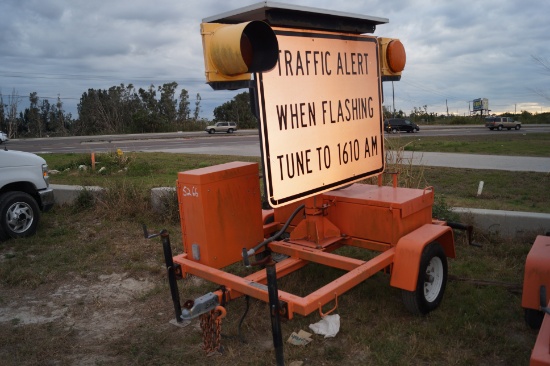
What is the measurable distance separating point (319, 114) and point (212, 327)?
68.9 inches

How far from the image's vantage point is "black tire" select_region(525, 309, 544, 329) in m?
3.71

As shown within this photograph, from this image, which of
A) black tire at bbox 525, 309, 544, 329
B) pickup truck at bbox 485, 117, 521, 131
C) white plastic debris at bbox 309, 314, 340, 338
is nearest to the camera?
black tire at bbox 525, 309, 544, 329

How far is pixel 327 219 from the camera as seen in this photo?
4.29 m

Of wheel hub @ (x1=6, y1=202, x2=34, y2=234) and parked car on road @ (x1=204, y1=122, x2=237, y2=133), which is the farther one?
parked car on road @ (x1=204, y1=122, x2=237, y2=133)

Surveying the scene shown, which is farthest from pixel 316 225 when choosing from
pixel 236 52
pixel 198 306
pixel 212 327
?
pixel 236 52

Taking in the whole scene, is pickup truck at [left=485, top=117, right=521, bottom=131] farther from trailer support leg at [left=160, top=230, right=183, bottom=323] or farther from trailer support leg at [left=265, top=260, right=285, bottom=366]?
trailer support leg at [left=265, top=260, right=285, bottom=366]

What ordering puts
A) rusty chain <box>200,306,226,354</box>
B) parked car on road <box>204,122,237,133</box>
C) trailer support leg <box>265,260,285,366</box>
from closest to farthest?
trailer support leg <box>265,260,285,366</box>, rusty chain <box>200,306,226,354</box>, parked car on road <box>204,122,237,133</box>

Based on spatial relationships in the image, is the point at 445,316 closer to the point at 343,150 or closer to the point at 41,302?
the point at 343,150

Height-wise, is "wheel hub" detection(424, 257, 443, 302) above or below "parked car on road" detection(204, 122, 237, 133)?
below

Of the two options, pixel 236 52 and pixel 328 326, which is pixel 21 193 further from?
pixel 236 52

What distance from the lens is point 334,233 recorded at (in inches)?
168

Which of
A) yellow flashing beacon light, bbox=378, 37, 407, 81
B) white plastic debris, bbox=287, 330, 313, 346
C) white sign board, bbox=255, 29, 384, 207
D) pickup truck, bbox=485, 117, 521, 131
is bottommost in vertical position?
pickup truck, bbox=485, 117, 521, 131

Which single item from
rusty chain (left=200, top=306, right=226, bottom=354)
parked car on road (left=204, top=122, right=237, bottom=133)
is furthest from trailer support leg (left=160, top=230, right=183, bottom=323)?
parked car on road (left=204, top=122, right=237, bottom=133)

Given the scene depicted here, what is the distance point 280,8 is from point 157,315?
9.93 feet
